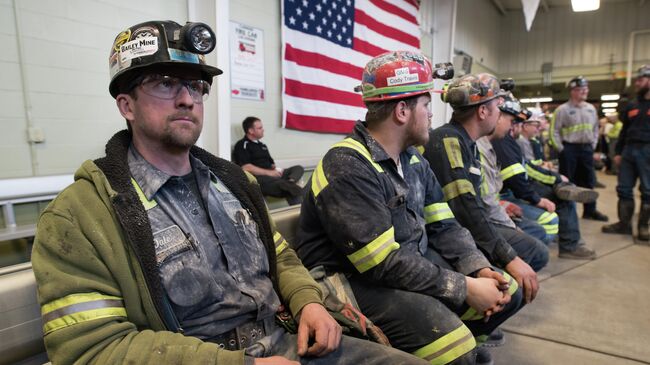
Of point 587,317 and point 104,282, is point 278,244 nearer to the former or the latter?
point 104,282

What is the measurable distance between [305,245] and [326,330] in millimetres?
633

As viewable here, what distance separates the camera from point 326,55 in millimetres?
5449

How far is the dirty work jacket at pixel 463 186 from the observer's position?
7.20 ft

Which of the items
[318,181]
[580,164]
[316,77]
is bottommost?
[580,164]

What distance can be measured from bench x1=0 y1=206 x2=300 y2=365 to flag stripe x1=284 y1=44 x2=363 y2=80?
170 inches

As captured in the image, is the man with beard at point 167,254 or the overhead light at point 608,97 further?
the overhead light at point 608,97

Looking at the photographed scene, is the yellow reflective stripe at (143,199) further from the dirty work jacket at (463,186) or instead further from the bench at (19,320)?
the dirty work jacket at (463,186)

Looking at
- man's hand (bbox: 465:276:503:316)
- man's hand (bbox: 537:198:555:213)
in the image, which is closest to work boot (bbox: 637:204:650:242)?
man's hand (bbox: 537:198:555:213)

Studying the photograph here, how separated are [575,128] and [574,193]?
2350 millimetres

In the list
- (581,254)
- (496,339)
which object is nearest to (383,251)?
(496,339)

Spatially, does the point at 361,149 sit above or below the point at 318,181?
above

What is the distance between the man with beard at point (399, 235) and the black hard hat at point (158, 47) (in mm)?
685

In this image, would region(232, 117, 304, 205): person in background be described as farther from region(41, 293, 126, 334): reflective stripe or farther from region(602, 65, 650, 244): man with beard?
region(602, 65, 650, 244): man with beard

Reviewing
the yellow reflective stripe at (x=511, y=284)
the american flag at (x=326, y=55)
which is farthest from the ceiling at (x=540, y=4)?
the yellow reflective stripe at (x=511, y=284)
